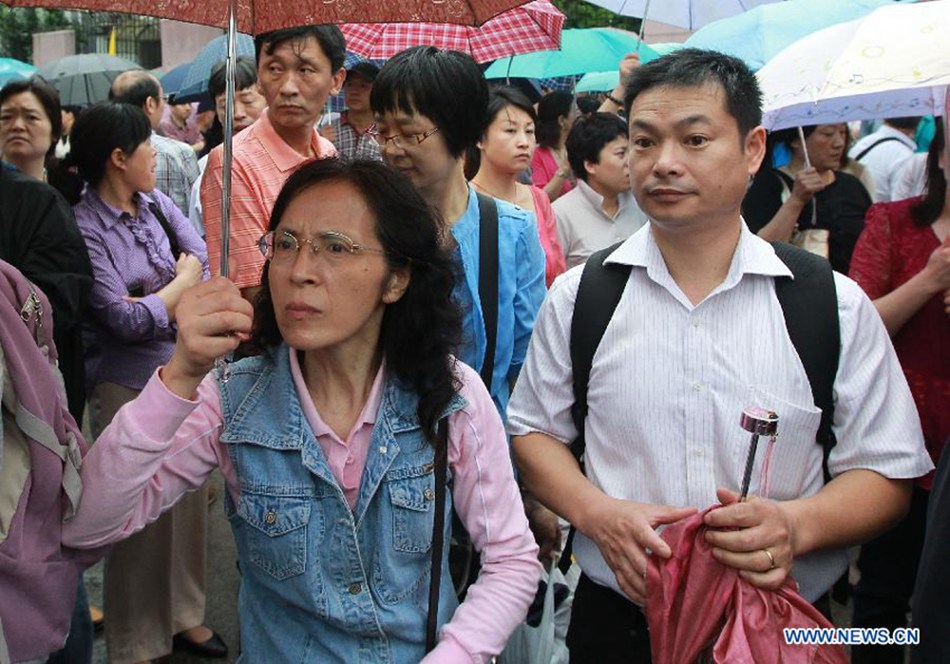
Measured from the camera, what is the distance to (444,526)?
215 cm

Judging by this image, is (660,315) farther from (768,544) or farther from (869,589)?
(869,589)

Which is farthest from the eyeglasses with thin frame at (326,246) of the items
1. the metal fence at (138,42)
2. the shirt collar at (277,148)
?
the metal fence at (138,42)

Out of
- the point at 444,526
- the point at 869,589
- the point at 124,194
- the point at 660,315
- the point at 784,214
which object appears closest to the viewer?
the point at 444,526

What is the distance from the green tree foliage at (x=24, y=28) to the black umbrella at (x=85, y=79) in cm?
2401

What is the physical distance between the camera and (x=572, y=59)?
9.18 metres

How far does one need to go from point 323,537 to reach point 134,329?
201 cm

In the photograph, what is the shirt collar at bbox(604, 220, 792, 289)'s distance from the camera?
7.41ft

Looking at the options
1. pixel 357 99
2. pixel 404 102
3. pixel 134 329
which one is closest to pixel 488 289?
pixel 404 102

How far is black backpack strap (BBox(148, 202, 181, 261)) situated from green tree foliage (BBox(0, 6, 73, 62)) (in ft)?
108

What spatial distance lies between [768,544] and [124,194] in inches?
119

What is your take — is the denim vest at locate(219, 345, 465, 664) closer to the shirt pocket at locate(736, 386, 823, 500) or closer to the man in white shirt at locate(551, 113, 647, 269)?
the shirt pocket at locate(736, 386, 823, 500)

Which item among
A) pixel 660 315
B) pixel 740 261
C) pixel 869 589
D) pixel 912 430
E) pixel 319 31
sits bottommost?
pixel 869 589

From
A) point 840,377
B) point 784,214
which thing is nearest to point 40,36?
point 784,214

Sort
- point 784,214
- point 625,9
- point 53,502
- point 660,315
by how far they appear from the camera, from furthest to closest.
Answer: point 625,9, point 784,214, point 660,315, point 53,502
